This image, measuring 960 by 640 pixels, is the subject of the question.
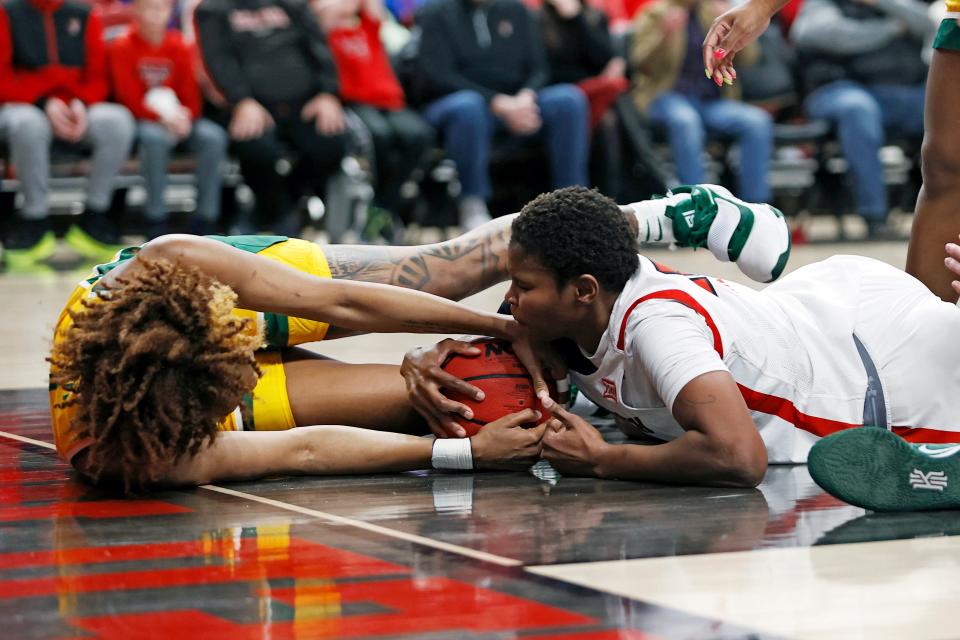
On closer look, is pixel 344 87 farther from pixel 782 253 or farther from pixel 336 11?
pixel 782 253

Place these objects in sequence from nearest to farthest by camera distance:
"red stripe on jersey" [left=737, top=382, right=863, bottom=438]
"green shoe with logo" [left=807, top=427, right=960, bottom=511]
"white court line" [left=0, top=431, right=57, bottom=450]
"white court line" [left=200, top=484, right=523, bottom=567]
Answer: "white court line" [left=200, top=484, right=523, bottom=567]
"green shoe with logo" [left=807, top=427, right=960, bottom=511]
"red stripe on jersey" [left=737, top=382, right=863, bottom=438]
"white court line" [left=0, top=431, right=57, bottom=450]

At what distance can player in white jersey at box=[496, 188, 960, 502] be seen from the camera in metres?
3.84

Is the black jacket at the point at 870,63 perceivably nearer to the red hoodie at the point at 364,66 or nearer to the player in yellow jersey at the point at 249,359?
the red hoodie at the point at 364,66

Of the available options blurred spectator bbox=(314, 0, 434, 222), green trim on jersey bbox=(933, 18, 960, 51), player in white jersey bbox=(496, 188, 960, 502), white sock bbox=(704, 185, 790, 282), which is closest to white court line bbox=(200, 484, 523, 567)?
player in white jersey bbox=(496, 188, 960, 502)

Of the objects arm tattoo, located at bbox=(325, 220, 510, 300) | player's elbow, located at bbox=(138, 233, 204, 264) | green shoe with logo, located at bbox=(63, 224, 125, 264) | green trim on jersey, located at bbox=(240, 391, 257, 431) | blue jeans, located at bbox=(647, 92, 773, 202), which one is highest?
player's elbow, located at bbox=(138, 233, 204, 264)

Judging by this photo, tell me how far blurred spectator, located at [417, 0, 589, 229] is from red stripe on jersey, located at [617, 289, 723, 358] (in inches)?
272

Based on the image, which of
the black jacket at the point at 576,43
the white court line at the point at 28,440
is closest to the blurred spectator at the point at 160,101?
the black jacket at the point at 576,43

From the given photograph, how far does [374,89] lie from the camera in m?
10.8

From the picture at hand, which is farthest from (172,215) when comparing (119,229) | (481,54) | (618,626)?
(618,626)

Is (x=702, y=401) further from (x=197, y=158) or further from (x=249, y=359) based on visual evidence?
(x=197, y=158)

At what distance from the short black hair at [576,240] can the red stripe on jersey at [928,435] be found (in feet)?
2.62

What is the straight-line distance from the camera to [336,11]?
1056cm

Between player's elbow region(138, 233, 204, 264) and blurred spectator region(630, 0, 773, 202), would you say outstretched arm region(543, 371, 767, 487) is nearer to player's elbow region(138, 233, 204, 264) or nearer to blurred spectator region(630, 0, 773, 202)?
player's elbow region(138, 233, 204, 264)

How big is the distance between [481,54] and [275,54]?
1.48 metres
